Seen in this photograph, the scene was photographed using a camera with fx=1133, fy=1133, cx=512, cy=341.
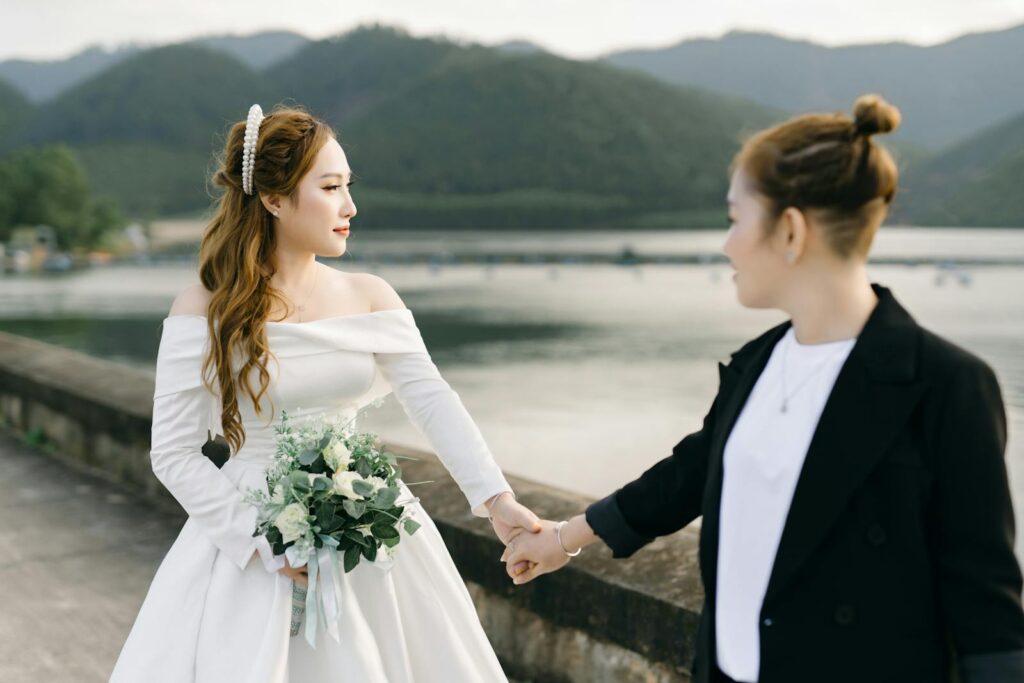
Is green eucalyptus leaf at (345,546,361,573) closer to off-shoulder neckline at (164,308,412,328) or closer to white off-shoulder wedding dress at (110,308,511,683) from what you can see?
white off-shoulder wedding dress at (110,308,511,683)

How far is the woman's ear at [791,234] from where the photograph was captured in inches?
59.2

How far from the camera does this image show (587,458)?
14352 millimetres

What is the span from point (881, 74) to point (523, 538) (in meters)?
170

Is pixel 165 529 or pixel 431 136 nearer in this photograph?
pixel 165 529

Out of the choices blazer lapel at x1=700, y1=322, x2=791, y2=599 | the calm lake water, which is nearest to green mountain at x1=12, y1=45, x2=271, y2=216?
the calm lake water

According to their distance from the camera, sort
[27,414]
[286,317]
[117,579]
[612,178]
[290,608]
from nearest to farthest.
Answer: [290,608]
[286,317]
[117,579]
[27,414]
[612,178]

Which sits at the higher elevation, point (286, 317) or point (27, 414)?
point (286, 317)

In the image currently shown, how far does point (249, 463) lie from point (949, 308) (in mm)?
47691

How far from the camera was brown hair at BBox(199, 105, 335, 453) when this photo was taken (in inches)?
88.9

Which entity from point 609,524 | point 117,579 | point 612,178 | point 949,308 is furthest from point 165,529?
point 612,178

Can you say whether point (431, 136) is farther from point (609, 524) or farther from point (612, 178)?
point (609, 524)

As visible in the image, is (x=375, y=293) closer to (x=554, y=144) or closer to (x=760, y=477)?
(x=760, y=477)

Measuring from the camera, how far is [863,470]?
4.85 feet

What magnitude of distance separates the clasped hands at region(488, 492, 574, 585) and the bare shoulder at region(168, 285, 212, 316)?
29.8 inches
